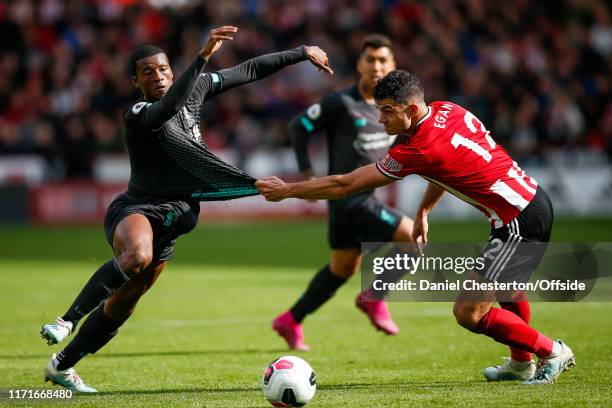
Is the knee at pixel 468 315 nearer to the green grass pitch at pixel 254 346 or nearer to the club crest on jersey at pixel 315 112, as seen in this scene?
the green grass pitch at pixel 254 346

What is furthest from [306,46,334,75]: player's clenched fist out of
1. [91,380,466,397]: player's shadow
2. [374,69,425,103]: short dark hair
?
[91,380,466,397]: player's shadow

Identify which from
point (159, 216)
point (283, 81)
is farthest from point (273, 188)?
point (283, 81)

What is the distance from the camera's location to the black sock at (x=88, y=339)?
7.22 meters

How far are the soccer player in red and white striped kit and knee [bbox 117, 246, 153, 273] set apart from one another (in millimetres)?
1096

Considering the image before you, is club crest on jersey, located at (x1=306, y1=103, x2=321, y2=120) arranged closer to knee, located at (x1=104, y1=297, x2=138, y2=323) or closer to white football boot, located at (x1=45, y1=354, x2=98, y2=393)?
knee, located at (x1=104, y1=297, x2=138, y2=323)

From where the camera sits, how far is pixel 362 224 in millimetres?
9453

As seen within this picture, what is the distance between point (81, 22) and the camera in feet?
89.9

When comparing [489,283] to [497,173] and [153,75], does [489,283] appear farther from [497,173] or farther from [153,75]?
[153,75]

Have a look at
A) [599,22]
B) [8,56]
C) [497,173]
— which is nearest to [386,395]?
[497,173]

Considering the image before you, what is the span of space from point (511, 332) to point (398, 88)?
1.80m

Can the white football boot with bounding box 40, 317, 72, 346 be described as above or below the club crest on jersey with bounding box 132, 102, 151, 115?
below

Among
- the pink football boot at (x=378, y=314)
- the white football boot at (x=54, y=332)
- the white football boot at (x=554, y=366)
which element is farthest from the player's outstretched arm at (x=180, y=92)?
the pink football boot at (x=378, y=314)

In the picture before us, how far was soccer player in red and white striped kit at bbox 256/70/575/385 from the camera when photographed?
21.9 ft

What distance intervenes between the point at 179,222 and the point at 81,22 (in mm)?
21387
